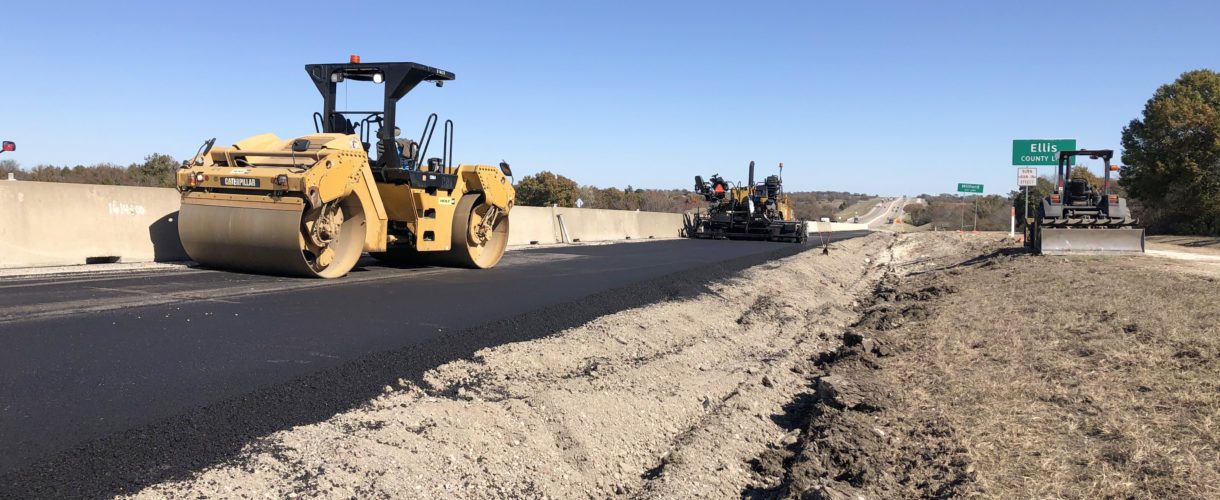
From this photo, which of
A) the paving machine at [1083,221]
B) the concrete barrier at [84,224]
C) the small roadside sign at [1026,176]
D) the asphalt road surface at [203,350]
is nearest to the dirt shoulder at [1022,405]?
the asphalt road surface at [203,350]

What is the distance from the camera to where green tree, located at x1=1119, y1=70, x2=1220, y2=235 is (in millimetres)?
25891

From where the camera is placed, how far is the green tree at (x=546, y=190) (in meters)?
52.3

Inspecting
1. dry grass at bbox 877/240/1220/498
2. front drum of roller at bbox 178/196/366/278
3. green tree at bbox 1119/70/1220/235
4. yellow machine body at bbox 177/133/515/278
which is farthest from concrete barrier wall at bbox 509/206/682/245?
green tree at bbox 1119/70/1220/235

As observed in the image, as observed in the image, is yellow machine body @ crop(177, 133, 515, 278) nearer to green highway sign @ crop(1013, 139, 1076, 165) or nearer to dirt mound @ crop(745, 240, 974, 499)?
dirt mound @ crop(745, 240, 974, 499)

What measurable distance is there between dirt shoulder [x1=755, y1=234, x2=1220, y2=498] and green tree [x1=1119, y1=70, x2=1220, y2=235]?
22.1 meters

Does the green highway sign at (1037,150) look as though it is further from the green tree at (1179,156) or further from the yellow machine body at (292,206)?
the yellow machine body at (292,206)

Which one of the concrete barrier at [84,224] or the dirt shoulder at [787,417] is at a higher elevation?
the concrete barrier at [84,224]

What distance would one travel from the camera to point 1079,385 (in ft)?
16.2

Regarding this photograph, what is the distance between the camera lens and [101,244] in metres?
9.73

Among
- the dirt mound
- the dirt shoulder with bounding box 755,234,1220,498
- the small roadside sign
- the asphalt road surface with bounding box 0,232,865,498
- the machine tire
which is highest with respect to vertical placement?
the small roadside sign

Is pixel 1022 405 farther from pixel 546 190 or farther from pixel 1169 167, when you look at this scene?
pixel 546 190

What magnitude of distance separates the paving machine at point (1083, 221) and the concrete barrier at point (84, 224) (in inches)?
604

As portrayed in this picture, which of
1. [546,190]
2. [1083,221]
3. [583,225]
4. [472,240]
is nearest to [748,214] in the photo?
[583,225]

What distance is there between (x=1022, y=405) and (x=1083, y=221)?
43.5 ft
